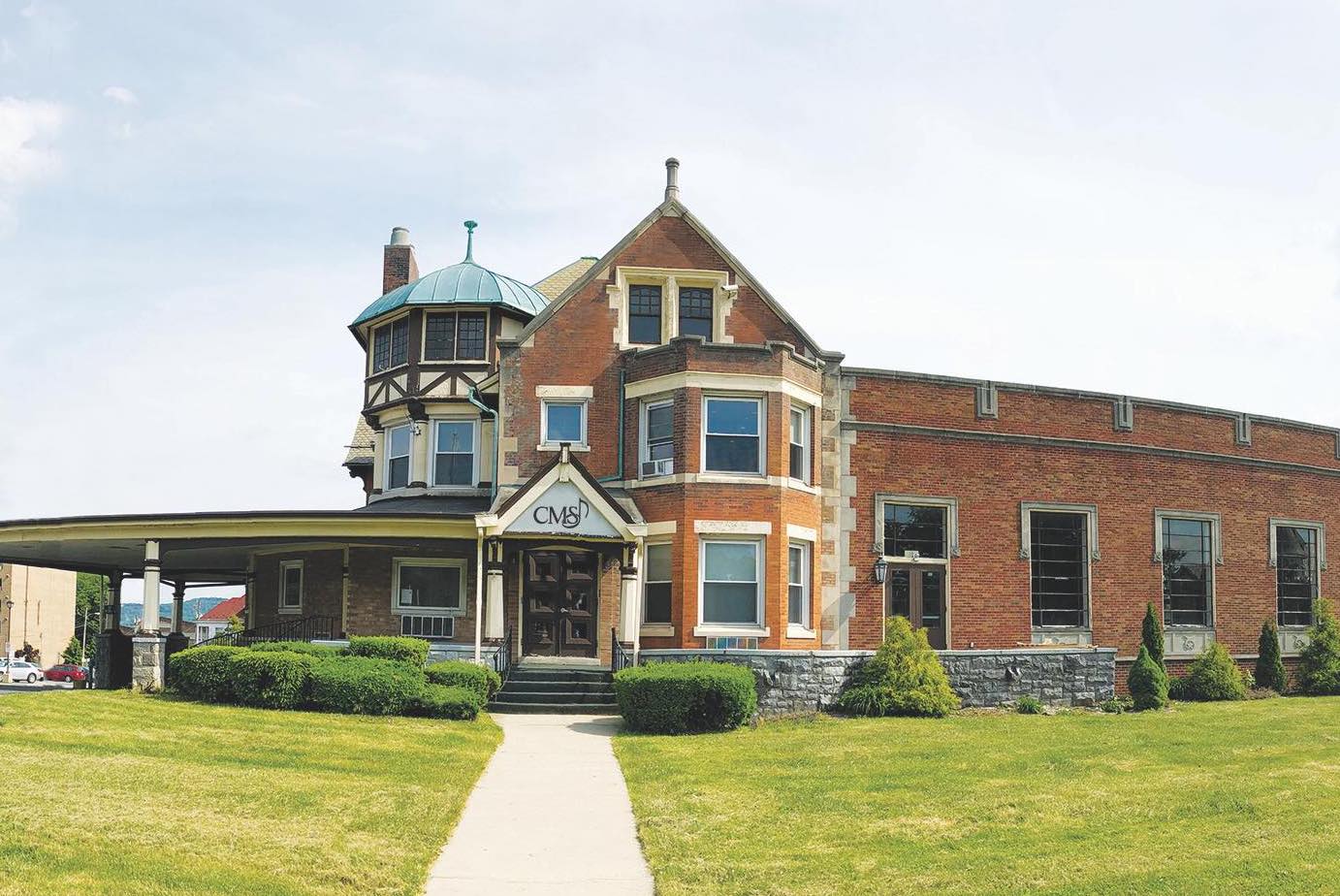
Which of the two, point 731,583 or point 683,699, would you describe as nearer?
point 683,699

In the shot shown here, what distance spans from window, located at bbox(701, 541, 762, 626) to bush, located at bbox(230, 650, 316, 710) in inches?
296

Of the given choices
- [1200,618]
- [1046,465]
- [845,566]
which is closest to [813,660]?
[845,566]

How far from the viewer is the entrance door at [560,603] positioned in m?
25.2

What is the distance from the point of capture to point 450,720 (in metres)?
19.4

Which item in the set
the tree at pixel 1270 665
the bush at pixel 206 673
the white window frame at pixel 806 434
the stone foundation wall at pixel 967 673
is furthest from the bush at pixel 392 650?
the tree at pixel 1270 665

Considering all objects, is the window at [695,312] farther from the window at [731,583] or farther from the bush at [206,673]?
the bush at [206,673]

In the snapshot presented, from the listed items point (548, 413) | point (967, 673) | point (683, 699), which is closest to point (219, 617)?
point (548, 413)

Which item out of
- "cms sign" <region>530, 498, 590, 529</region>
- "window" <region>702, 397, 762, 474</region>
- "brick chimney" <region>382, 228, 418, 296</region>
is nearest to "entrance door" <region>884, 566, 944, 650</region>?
"window" <region>702, 397, 762, 474</region>

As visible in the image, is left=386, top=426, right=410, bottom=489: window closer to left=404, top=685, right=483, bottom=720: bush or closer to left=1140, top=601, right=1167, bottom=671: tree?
left=404, top=685, right=483, bottom=720: bush

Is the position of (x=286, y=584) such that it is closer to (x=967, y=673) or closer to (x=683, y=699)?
(x=683, y=699)

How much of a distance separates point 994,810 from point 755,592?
1208cm

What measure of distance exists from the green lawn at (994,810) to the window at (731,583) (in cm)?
536

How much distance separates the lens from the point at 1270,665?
28.9 m

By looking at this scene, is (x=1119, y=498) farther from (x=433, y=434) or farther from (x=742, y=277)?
(x=433, y=434)
